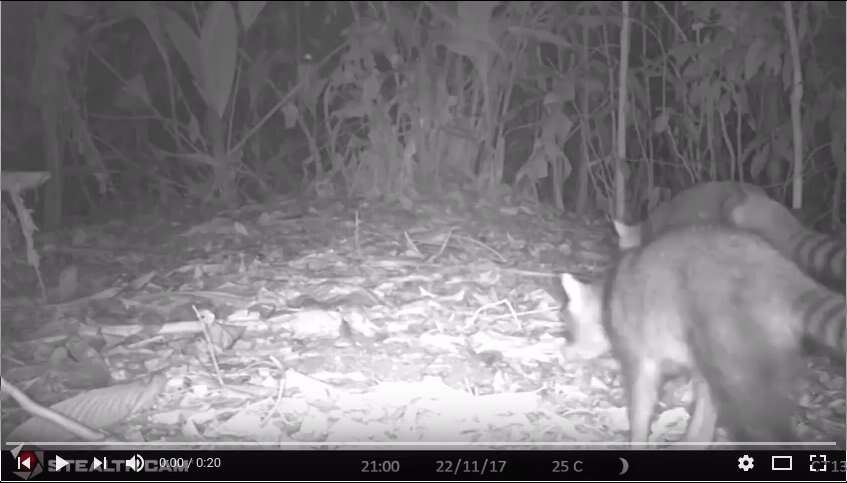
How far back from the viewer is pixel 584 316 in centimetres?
102

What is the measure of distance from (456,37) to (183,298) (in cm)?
54

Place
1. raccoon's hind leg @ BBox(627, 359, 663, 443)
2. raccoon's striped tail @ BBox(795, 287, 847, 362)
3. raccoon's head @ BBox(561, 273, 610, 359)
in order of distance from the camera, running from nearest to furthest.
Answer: raccoon's striped tail @ BBox(795, 287, 847, 362) → raccoon's hind leg @ BBox(627, 359, 663, 443) → raccoon's head @ BBox(561, 273, 610, 359)

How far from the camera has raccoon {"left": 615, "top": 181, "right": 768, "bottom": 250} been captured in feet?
3.43

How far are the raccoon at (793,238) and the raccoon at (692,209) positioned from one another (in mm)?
17

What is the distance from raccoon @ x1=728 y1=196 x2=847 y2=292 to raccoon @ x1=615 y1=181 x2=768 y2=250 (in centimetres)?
2

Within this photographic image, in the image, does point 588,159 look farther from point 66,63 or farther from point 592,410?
point 66,63

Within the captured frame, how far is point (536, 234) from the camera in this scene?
1.28m

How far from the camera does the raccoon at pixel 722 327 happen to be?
31.1 inches

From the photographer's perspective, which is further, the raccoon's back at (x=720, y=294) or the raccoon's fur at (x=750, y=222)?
the raccoon's fur at (x=750, y=222)
